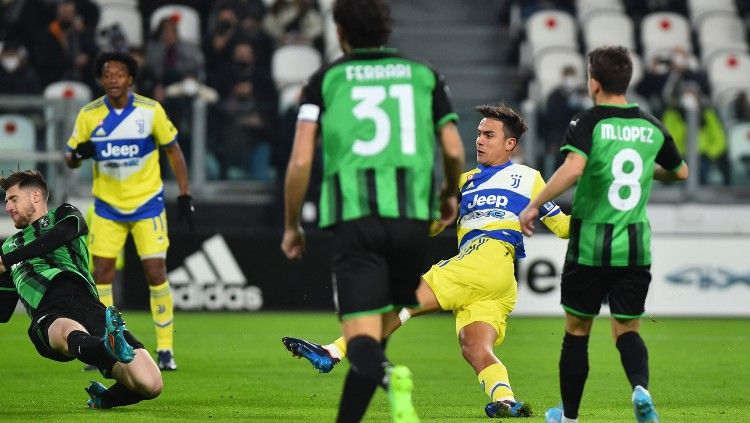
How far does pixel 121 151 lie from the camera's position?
1066 cm

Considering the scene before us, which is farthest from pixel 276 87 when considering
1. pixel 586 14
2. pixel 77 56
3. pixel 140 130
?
pixel 140 130

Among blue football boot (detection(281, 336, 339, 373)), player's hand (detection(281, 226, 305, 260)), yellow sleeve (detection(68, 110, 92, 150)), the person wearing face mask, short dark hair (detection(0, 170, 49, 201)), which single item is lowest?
blue football boot (detection(281, 336, 339, 373))

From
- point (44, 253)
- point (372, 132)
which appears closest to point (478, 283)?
point (44, 253)

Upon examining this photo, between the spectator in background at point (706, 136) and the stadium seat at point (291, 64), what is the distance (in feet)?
16.4

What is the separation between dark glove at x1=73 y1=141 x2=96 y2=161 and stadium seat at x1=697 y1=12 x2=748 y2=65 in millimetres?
12709

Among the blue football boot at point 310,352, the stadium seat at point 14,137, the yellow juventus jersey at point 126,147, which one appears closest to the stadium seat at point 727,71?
the stadium seat at point 14,137

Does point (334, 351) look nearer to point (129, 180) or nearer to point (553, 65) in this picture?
point (129, 180)

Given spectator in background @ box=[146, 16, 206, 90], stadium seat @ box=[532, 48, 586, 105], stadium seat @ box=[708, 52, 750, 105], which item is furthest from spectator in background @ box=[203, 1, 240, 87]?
stadium seat @ box=[708, 52, 750, 105]

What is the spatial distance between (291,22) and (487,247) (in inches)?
487

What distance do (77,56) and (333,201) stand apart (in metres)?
13.5

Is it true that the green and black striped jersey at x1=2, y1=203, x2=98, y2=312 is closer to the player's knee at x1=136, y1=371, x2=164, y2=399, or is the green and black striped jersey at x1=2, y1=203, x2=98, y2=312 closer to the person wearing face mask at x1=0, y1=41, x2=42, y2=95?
the player's knee at x1=136, y1=371, x2=164, y2=399

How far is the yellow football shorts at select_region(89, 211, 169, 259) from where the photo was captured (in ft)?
35.0

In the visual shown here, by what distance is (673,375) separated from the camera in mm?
10500

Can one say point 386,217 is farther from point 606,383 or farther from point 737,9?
point 737,9
